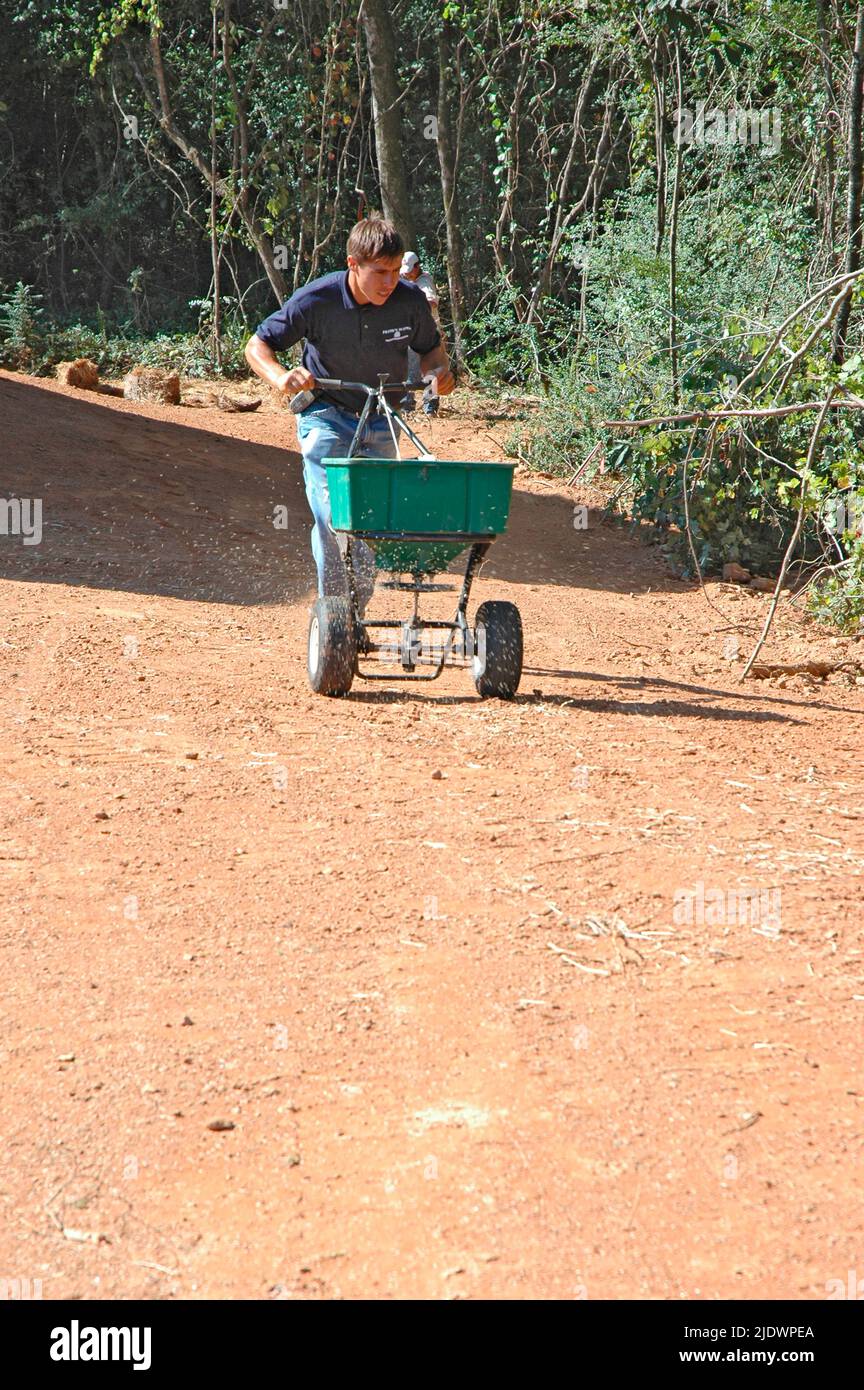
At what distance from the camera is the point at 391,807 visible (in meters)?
4.18

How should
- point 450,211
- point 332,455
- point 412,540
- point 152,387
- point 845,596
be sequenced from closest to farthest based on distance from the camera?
point 412,540 < point 332,455 < point 845,596 < point 152,387 < point 450,211

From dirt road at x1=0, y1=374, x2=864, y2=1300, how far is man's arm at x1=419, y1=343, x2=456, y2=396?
1.22 m

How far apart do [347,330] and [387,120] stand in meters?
9.99

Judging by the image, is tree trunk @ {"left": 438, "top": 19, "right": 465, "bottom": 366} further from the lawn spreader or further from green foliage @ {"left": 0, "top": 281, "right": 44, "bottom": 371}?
the lawn spreader

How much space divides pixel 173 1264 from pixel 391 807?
2.16 metres

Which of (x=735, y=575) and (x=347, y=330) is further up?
(x=347, y=330)

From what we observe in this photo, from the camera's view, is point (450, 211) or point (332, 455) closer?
point (332, 455)

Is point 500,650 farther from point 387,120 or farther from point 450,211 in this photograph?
point 450,211

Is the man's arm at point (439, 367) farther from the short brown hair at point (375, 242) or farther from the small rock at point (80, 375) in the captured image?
the small rock at point (80, 375)

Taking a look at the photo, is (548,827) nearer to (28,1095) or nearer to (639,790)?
(639,790)

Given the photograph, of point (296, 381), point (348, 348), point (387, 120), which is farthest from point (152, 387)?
point (296, 381)

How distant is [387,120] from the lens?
14414 mm

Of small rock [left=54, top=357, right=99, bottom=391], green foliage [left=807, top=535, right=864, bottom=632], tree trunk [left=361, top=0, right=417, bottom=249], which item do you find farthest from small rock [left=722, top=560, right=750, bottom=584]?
small rock [left=54, top=357, right=99, bottom=391]

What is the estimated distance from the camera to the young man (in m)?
5.44
